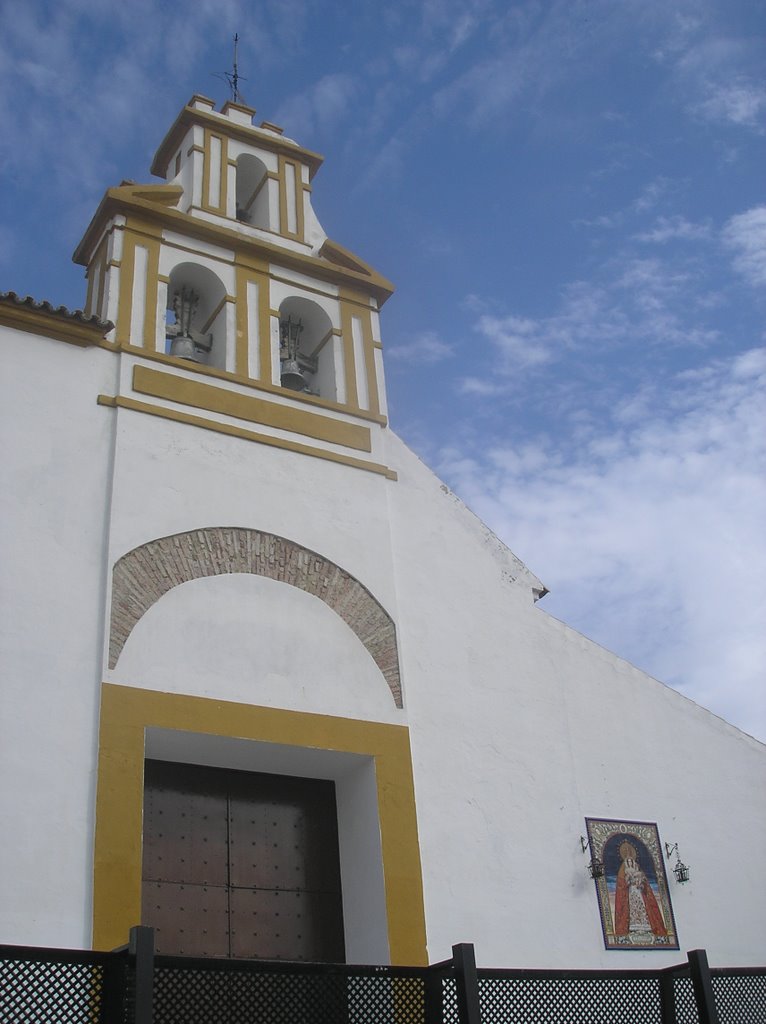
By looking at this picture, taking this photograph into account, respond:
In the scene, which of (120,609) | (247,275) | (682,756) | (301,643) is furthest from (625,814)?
(247,275)

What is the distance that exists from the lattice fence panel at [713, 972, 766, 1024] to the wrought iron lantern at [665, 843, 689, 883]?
2.70m

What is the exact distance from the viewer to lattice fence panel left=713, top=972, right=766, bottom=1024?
7.23 meters

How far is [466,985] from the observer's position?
6.46 m

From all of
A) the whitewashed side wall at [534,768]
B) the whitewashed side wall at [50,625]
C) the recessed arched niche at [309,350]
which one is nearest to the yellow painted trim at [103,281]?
the whitewashed side wall at [50,625]

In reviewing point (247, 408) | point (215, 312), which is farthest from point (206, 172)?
point (247, 408)

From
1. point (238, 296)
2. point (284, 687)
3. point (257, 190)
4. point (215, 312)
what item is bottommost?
point (284, 687)

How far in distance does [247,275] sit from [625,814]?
632cm

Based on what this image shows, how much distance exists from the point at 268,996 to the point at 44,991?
1243mm

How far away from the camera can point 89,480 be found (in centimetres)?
924

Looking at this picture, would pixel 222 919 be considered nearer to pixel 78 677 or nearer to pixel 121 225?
pixel 78 677

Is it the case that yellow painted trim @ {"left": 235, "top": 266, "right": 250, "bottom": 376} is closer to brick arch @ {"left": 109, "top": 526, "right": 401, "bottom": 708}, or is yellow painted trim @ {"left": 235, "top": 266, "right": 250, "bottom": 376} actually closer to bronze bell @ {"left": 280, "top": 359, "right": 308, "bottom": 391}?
bronze bell @ {"left": 280, "top": 359, "right": 308, "bottom": 391}

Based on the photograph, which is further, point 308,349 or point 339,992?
point 308,349

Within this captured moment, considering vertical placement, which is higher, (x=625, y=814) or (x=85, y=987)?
(x=625, y=814)

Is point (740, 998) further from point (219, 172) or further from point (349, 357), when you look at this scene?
point (219, 172)
